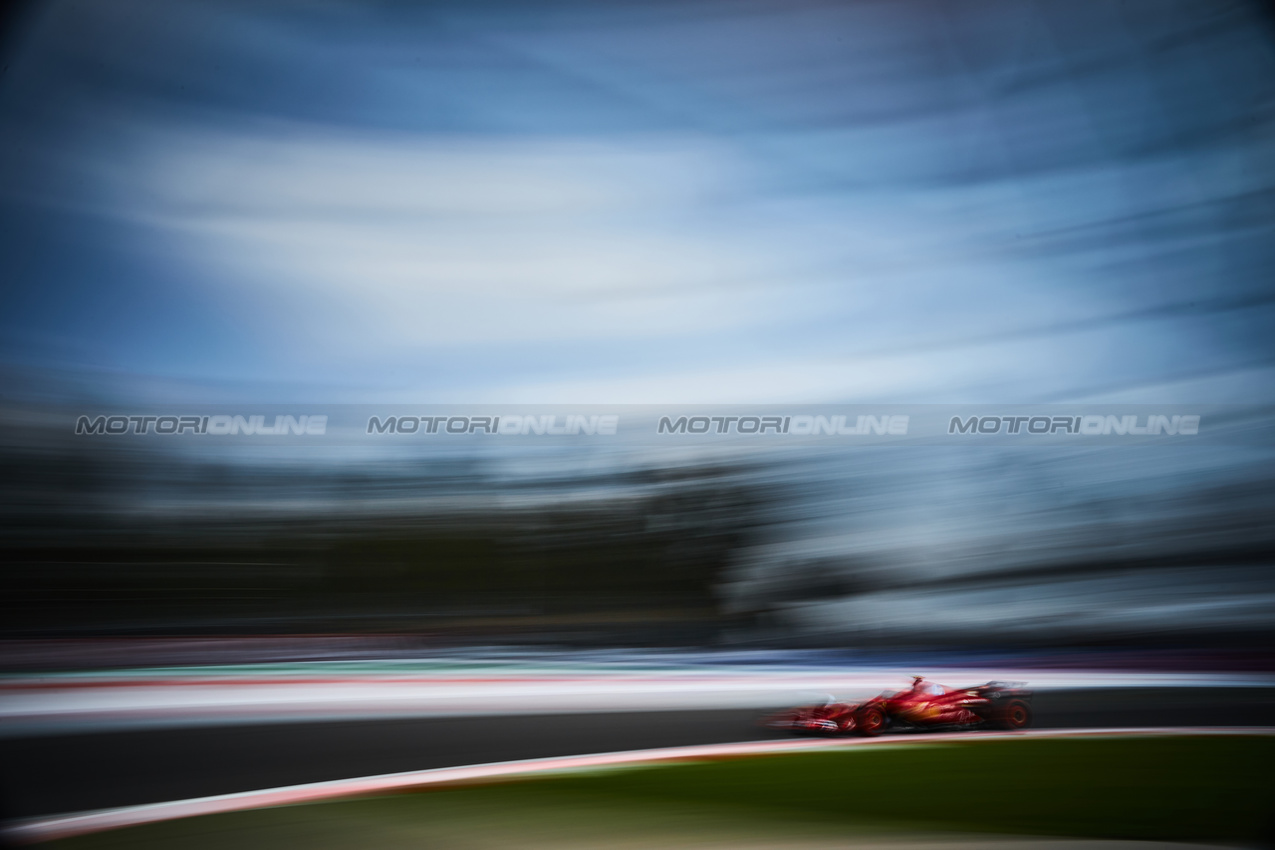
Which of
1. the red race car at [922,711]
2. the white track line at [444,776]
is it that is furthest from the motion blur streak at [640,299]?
the white track line at [444,776]

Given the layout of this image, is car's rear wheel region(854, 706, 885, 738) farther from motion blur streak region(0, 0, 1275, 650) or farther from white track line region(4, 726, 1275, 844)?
motion blur streak region(0, 0, 1275, 650)

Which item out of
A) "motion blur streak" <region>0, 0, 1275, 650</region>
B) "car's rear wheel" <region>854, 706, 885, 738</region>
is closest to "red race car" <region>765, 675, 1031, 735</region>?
"car's rear wheel" <region>854, 706, 885, 738</region>

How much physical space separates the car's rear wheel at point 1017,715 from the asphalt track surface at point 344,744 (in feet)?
0.10

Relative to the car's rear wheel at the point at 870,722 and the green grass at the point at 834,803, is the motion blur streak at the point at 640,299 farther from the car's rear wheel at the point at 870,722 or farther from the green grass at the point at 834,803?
the green grass at the point at 834,803

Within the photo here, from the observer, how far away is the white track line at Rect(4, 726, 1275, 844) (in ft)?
7.13

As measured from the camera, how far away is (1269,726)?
2264 mm

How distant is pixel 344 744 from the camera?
86.3 inches

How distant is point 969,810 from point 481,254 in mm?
1812

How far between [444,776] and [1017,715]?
1.40m

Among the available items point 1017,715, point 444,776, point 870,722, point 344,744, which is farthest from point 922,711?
point 344,744

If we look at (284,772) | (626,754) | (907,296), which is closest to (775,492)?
(907,296)

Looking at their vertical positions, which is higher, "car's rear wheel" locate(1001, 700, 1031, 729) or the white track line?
"car's rear wheel" locate(1001, 700, 1031, 729)

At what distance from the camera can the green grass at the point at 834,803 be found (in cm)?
216

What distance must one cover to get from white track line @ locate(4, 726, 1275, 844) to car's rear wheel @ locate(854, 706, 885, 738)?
2 centimetres
